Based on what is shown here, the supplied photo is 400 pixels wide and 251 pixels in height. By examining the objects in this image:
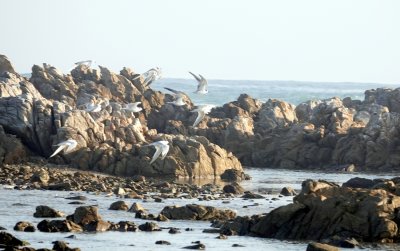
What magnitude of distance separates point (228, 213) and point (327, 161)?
32555mm

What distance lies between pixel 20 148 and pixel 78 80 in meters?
26.6

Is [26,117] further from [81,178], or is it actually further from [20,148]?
[81,178]

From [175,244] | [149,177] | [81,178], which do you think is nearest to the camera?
[175,244]

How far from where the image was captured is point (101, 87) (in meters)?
76.9

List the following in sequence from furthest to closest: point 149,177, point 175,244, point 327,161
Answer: point 327,161 → point 149,177 → point 175,244

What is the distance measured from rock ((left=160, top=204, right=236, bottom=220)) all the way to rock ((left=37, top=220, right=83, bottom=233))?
5.01 m

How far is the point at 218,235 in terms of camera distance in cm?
3023

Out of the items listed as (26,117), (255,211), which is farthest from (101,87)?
(255,211)

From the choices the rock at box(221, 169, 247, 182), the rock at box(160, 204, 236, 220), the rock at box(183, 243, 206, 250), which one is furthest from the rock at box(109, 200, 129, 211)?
the rock at box(221, 169, 247, 182)

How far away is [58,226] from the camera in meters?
29.5

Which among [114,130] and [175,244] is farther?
[114,130]

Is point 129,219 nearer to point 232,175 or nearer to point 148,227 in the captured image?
point 148,227

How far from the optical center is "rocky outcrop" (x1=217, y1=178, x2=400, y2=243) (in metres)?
28.8

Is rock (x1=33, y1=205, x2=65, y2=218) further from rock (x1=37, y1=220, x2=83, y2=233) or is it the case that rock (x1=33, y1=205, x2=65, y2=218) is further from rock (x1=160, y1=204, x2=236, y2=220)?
rock (x1=160, y1=204, x2=236, y2=220)
